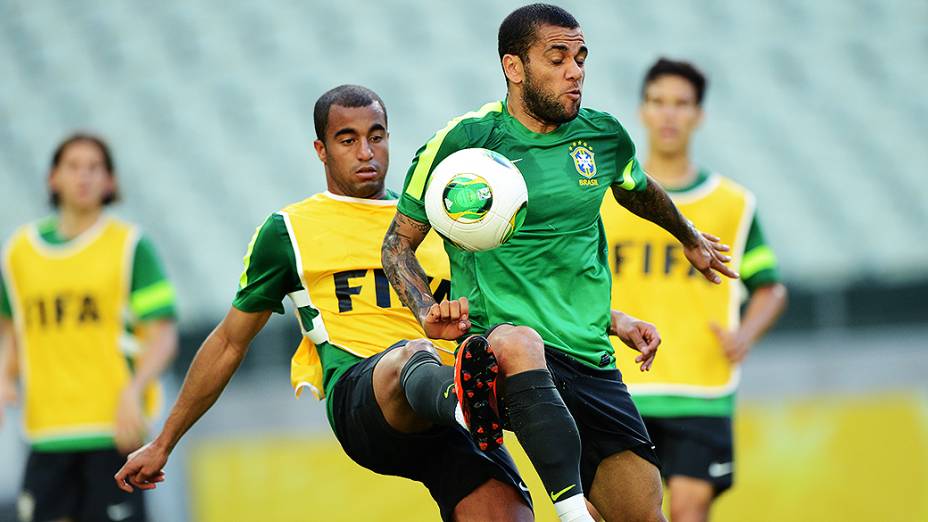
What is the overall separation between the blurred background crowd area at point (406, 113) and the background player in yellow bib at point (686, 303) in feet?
9.23

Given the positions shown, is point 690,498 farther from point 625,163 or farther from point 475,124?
point 475,124

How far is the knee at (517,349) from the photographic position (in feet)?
13.5

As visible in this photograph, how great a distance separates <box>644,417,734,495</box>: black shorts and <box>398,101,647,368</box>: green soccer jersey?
2.22 m

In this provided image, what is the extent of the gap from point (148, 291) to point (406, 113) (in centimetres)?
775

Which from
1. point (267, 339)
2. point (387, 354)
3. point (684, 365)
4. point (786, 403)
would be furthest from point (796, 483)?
point (387, 354)

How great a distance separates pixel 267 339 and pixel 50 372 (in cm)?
290

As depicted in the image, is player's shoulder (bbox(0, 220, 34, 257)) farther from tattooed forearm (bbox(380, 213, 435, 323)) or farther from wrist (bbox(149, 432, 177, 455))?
tattooed forearm (bbox(380, 213, 435, 323))

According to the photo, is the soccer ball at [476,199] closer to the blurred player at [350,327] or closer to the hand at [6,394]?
the blurred player at [350,327]

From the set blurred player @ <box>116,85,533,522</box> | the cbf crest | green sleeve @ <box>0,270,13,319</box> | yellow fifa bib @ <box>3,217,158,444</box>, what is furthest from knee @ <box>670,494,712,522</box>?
green sleeve @ <box>0,270,13,319</box>

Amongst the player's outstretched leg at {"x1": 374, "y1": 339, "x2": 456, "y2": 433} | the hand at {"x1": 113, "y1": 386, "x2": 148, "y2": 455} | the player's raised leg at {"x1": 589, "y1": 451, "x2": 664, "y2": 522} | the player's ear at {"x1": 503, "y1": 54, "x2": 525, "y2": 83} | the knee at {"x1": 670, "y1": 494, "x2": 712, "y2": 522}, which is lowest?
the knee at {"x1": 670, "y1": 494, "x2": 712, "y2": 522}

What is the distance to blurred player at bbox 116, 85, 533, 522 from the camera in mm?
4848

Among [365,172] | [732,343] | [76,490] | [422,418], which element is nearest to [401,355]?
[422,418]

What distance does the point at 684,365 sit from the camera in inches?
267

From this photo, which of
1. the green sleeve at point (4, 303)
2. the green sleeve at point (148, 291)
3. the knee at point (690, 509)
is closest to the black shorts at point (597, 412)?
the knee at point (690, 509)
